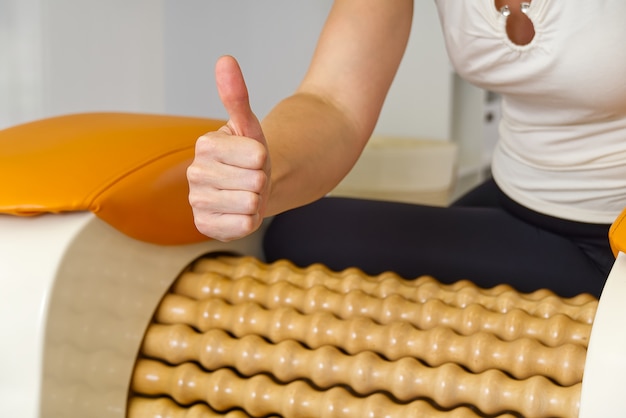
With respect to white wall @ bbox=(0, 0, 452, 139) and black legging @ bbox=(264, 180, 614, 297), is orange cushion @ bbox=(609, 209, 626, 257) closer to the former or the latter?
black legging @ bbox=(264, 180, 614, 297)

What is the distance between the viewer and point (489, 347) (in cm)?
83

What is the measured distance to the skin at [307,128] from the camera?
0.73m

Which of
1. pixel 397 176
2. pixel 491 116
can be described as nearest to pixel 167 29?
pixel 397 176

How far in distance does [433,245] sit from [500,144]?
8.8 inches

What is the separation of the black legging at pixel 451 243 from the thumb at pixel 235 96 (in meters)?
0.44

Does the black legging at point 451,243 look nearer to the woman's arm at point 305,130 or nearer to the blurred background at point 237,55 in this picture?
the woman's arm at point 305,130

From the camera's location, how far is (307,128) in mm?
995

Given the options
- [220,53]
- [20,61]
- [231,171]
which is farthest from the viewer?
[220,53]

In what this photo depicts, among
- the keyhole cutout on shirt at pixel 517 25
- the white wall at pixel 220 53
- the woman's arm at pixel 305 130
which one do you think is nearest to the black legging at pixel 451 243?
the woman's arm at pixel 305 130

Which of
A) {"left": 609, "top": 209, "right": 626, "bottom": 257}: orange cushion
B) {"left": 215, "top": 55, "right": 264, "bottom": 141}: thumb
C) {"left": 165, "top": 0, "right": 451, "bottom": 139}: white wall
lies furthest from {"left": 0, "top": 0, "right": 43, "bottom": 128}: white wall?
{"left": 609, "top": 209, "right": 626, "bottom": 257}: orange cushion

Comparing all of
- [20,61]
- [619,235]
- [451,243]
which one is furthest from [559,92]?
[20,61]

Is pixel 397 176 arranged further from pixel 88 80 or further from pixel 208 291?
pixel 208 291

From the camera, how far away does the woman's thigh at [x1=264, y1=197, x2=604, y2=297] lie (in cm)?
112

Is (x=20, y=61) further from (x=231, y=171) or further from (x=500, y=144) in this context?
(x=231, y=171)
